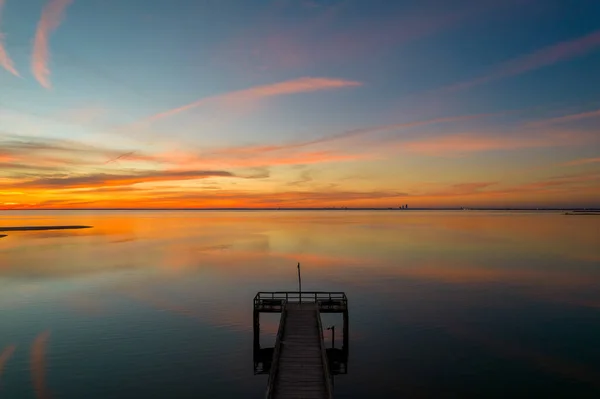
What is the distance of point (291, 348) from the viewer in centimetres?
2759

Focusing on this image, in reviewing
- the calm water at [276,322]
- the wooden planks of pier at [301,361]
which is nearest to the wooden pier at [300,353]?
the wooden planks of pier at [301,361]

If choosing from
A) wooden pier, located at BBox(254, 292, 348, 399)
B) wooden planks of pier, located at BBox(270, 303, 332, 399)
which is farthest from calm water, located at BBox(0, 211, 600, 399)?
wooden planks of pier, located at BBox(270, 303, 332, 399)

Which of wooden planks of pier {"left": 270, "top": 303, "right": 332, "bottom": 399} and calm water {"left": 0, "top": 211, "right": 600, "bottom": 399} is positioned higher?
wooden planks of pier {"left": 270, "top": 303, "right": 332, "bottom": 399}

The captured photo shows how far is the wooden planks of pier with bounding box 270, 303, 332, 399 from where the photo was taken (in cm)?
2228

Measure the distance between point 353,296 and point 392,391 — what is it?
27.2 m

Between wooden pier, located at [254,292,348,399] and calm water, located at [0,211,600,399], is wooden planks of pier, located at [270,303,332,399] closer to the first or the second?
wooden pier, located at [254,292,348,399]

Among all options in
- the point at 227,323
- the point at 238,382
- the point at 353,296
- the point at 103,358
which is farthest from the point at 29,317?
the point at 353,296

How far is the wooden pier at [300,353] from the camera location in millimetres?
22375

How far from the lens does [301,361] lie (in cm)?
2572

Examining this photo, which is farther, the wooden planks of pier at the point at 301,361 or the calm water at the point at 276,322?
the calm water at the point at 276,322

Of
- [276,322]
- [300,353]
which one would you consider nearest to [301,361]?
[300,353]

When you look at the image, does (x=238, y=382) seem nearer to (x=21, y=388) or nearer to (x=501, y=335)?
(x=21, y=388)

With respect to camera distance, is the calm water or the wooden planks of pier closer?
the wooden planks of pier

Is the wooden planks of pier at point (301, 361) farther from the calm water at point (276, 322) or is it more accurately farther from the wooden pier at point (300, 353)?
the calm water at point (276, 322)
